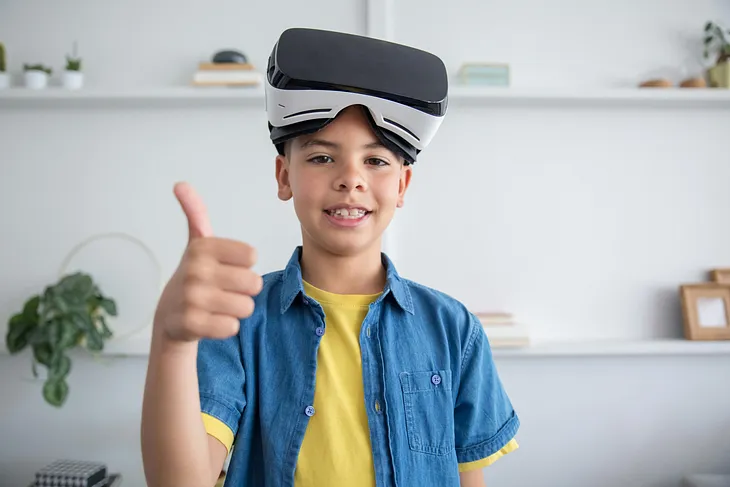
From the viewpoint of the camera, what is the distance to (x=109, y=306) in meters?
2.26

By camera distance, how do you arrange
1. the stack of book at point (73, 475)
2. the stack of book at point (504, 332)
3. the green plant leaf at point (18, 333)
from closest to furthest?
the stack of book at point (73, 475)
the green plant leaf at point (18, 333)
the stack of book at point (504, 332)

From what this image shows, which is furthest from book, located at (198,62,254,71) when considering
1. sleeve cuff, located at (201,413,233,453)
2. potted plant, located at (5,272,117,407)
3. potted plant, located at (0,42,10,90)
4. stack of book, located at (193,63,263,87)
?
sleeve cuff, located at (201,413,233,453)

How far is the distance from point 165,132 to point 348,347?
1.71m

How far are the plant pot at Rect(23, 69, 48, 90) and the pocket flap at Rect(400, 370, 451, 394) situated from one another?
200 centimetres

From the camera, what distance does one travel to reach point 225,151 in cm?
243

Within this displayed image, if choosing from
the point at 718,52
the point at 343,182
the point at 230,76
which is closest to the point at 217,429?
the point at 343,182

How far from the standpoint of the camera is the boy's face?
3.32 feet

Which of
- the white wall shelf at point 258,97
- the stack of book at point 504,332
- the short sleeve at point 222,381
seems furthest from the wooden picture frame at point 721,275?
the short sleeve at point 222,381

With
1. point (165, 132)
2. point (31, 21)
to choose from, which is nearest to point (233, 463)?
point (165, 132)

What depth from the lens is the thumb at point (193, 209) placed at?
684 millimetres

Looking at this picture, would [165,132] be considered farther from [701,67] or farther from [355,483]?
[701,67]

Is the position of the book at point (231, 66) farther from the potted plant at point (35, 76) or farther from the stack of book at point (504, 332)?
the stack of book at point (504, 332)

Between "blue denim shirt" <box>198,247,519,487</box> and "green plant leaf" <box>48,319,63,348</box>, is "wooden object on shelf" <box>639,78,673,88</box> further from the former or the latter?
"green plant leaf" <box>48,319,63,348</box>

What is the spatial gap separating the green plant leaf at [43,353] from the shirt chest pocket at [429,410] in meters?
1.61
